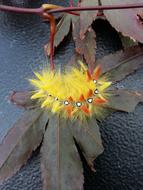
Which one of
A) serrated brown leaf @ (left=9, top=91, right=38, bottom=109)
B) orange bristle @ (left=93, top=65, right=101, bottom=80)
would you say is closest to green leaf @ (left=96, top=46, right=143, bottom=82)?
orange bristle @ (left=93, top=65, right=101, bottom=80)

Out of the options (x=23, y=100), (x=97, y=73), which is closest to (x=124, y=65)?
(x=97, y=73)

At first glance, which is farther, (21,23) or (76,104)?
(21,23)

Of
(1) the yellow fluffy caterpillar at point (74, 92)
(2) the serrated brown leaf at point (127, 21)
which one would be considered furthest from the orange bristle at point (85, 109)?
(2) the serrated brown leaf at point (127, 21)

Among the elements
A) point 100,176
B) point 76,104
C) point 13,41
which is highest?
point 13,41

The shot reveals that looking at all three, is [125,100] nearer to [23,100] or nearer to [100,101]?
[100,101]

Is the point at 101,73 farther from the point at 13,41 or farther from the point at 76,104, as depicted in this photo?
the point at 13,41

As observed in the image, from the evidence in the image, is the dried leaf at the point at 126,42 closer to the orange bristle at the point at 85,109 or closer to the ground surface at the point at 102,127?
the ground surface at the point at 102,127

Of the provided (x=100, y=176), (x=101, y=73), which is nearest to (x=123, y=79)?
(x=101, y=73)
